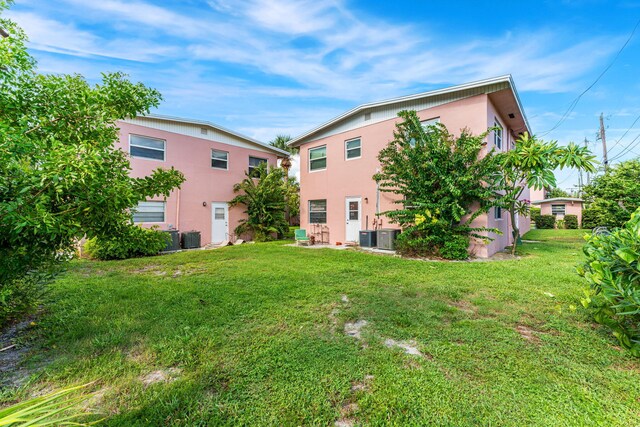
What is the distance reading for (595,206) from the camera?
42.2ft

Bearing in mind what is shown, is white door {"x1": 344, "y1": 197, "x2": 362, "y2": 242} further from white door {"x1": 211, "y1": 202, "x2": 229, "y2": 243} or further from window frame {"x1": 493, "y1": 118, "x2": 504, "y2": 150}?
white door {"x1": 211, "y1": 202, "x2": 229, "y2": 243}

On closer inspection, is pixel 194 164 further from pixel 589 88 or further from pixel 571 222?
pixel 571 222

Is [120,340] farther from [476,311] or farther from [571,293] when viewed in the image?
[571,293]

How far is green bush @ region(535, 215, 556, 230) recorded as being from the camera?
23.0 meters

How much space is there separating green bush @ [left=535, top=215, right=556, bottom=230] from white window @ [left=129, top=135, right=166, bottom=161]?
2904 cm

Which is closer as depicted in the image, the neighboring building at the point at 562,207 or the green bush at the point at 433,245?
the green bush at the point at 433,245

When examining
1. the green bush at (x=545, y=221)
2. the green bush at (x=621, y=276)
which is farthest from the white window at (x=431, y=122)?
→ the green bush at (x=545, y=221)

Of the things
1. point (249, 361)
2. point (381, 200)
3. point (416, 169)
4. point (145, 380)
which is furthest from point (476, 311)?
point (381, 200)

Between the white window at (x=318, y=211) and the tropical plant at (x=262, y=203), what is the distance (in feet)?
5.23

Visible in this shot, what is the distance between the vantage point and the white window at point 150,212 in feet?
37.3

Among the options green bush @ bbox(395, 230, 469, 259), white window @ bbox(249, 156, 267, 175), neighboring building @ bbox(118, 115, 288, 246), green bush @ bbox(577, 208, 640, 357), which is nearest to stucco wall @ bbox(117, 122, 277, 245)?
neighboring building @ bbox(118, 115, 288, 246)

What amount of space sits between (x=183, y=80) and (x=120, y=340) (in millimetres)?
8813

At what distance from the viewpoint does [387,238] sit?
10.1 metres

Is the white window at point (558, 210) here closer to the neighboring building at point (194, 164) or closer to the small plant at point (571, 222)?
the small plant at point (571, 222)
